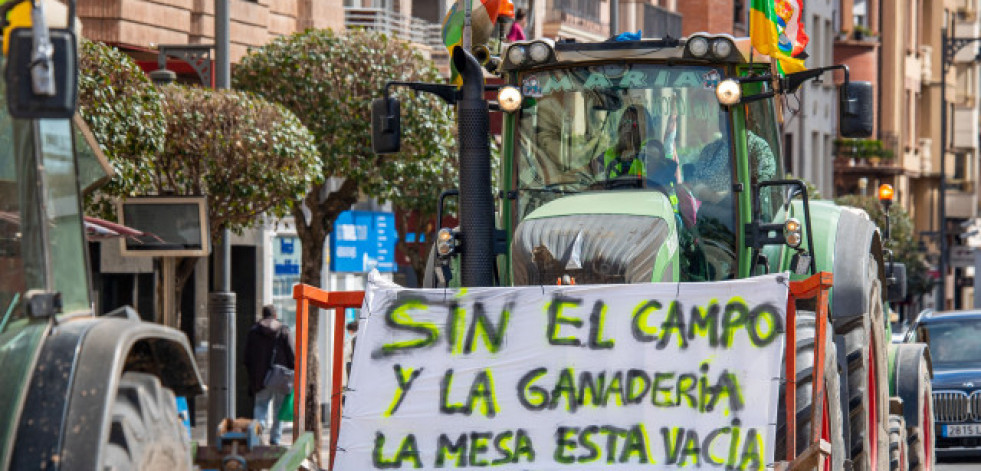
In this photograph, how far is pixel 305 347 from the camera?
31.8 feet

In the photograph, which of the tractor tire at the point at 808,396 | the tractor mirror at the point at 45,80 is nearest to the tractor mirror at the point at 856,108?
the tractor tire at the point at 808,396

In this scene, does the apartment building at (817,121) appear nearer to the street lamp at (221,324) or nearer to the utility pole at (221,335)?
the street lamp at (221,324)

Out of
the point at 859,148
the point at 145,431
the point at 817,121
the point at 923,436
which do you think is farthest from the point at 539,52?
the point at 859,148

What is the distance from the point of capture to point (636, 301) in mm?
9625

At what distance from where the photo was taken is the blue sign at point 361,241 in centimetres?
3119

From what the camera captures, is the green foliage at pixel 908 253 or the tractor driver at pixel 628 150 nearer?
the tractor driver at pixel 628 150

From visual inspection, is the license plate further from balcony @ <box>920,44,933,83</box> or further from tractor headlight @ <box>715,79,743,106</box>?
balcony @ <box>920,44,933,83</box>

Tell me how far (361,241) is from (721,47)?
20.6 metres

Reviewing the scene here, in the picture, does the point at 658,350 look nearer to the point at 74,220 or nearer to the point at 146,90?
the point at 74,220

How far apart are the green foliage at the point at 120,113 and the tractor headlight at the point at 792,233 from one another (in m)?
5.95

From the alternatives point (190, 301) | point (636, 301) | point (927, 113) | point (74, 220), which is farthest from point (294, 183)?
point (927, 113)

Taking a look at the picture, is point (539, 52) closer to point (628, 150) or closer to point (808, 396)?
point (628, 150)

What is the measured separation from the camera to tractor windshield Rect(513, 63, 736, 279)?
11172 mm

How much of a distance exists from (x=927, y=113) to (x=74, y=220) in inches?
3042
